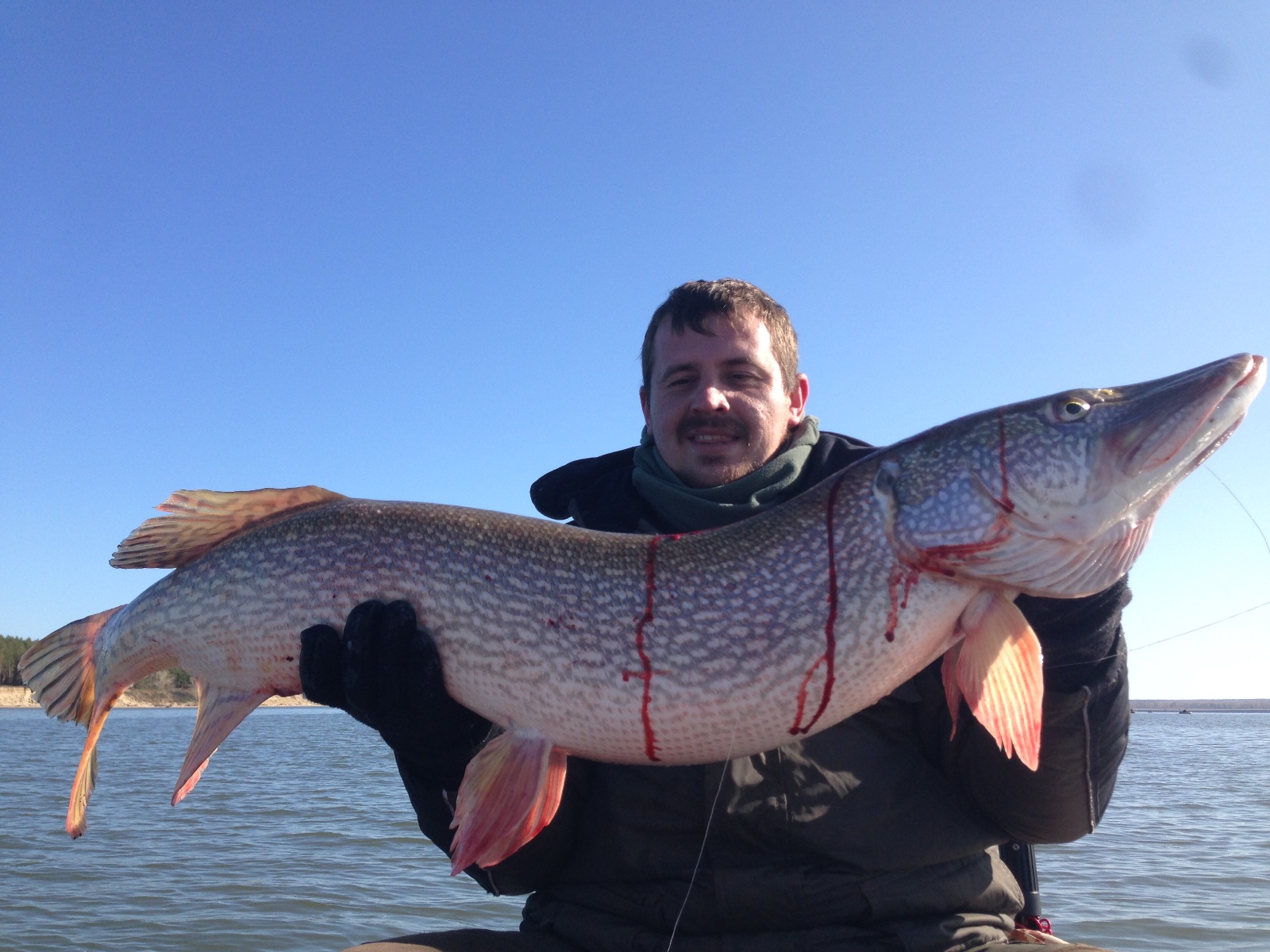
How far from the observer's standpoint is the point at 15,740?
22.9 metres

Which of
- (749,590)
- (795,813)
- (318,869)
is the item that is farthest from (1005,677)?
(318,869)

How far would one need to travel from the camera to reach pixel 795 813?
247cm

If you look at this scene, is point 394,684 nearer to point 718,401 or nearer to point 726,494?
point 726,494

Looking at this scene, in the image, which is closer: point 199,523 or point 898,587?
point 898,587

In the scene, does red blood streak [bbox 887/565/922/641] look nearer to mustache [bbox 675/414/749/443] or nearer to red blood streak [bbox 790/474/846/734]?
red blood streak [bbox 790/474/846/734]

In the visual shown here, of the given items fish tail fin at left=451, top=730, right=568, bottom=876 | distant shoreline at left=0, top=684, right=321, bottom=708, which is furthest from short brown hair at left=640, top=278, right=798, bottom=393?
distant shoreline at left=0, top=684, right=321, bottom=708

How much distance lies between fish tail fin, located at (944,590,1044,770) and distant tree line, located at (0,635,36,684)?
1644 inches

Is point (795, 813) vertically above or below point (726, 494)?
below

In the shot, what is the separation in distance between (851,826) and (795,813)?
162 millimetres

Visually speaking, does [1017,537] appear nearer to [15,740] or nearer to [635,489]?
[635,489]

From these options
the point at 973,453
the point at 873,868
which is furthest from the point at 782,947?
the point at 973,453

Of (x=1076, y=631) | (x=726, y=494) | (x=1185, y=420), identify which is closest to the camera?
(x=1185, y=420)

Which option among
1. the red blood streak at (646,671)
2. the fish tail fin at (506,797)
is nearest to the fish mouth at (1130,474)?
the red blood streak at (646,671)

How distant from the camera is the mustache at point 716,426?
10.7ft
